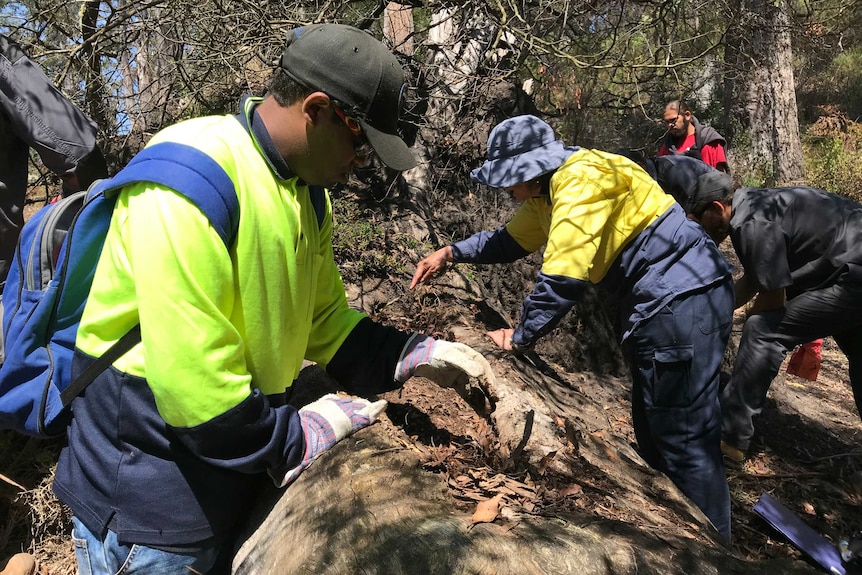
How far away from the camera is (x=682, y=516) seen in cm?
191

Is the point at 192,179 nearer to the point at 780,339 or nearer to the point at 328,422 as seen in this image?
the point at 328,422

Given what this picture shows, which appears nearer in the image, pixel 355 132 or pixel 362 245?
pixel 355 132

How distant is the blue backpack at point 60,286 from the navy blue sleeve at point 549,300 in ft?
5.68

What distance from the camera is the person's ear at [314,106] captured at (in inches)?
51.2

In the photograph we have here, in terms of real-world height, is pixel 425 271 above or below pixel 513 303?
above

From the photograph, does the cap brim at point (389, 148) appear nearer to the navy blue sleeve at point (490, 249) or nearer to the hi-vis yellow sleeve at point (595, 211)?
the hi-vis yellow sleeve at point (595, 211)

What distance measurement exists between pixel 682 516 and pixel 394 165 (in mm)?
1592

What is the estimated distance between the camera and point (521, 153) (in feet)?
9.33

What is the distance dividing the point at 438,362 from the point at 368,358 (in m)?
0.26

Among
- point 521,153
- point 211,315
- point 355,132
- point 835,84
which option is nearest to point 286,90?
point 355,132

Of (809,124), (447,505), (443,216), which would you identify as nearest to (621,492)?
(447,505)

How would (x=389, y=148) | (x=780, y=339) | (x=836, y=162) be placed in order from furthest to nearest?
(x=836, y=162) < (x=780, y=339) < (x=389, y=148)

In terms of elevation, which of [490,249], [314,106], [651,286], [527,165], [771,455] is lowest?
[771,455]

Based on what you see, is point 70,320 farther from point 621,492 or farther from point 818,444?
point 818,444
